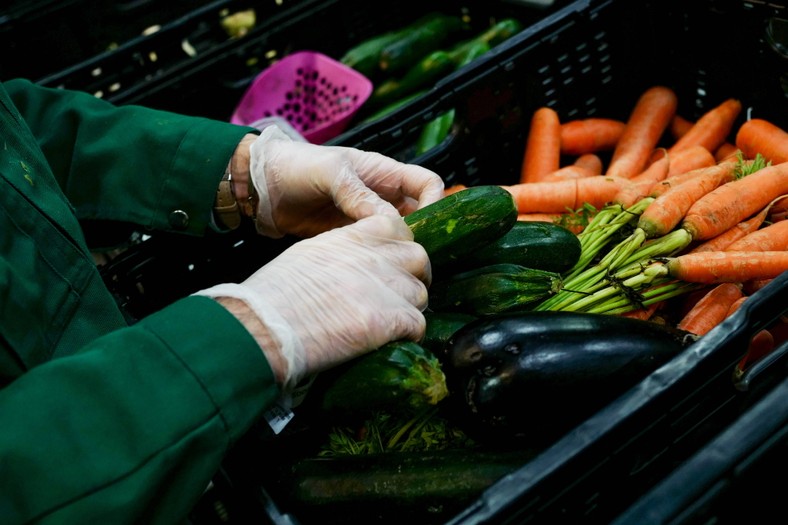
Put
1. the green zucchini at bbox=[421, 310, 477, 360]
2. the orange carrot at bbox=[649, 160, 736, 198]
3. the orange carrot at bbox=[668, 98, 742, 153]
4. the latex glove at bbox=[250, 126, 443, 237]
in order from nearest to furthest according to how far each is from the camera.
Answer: the green zucchini at bbox=[421, 310, 477, 360], the latex glove at bbox=[250, 126, 443, 237], the orange carrot at bbox=[649, 160, 736, 198], the orange carrot at bbox=[668, 98, 742, 153]

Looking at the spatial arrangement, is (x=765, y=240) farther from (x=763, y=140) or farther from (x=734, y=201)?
(x=763, y=140)

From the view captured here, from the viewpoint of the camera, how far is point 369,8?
3416mm

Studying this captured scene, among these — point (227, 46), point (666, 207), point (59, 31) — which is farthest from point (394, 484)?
point (59, 31)

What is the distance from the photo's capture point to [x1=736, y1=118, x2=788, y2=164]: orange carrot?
209 cm

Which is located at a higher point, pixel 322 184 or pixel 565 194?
pixel 322 184

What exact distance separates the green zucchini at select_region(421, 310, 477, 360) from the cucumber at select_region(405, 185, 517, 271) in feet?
0.45

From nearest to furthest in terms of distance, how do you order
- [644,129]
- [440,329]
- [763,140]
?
[440,329] → [763,140] → [644,129]

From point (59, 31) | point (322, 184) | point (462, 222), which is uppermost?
point (59, 31)

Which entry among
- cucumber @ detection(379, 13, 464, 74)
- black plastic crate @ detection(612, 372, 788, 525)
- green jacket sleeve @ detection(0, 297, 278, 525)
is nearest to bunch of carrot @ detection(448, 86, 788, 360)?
black plastic crate @ detection(612, 372, 788, 525)

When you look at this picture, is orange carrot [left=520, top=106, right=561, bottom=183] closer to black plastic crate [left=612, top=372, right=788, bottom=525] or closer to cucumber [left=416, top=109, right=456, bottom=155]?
cucumber [left=416, top=109, right=456, bottom=155]

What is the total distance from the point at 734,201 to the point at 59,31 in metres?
3.16

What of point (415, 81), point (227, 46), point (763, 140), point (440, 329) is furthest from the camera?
point (415, 81)

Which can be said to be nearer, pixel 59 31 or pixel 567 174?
pixel 567 174

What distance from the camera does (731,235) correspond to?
1843 millimetres
